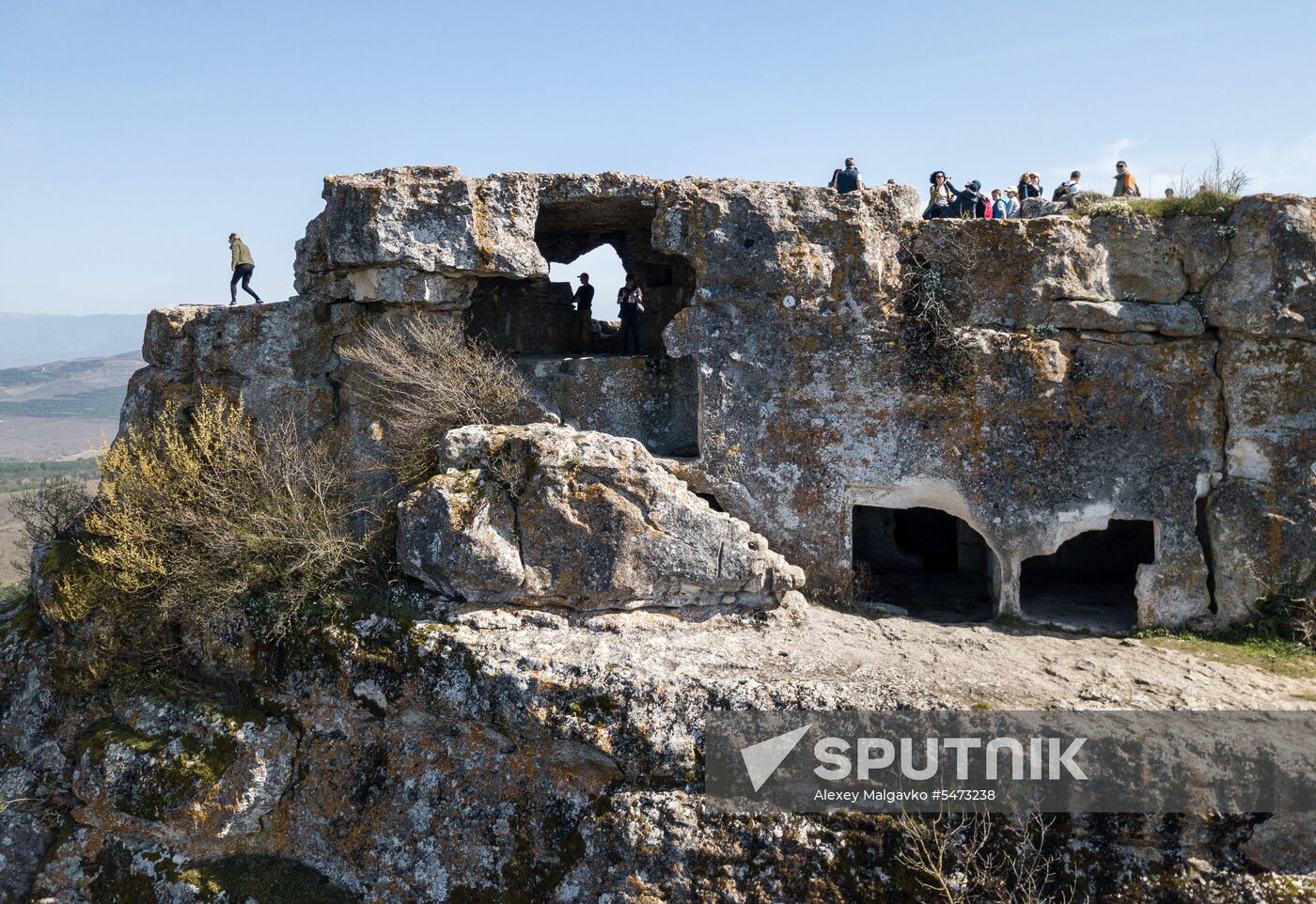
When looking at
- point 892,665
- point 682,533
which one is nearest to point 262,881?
point 682,533

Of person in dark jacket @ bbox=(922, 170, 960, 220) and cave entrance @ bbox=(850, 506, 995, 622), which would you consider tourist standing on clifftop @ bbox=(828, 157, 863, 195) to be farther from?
cave entrance @ bbox=(850, 506, 995, 622)

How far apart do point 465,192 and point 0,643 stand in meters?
7.30

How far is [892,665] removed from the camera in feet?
25.8

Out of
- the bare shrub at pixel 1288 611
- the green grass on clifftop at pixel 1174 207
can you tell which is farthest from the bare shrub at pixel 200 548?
the bare shrub at pixel 1288 611

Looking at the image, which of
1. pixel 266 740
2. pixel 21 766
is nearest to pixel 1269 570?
pixel 266 740

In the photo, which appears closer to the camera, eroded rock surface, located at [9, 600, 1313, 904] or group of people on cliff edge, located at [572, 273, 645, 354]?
eroded rock surface, located at [9, 600, 1313, 904]

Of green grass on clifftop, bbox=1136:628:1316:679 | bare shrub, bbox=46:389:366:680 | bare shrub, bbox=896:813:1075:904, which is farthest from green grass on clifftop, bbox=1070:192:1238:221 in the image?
bare shrub, bbox=46:389:366:680

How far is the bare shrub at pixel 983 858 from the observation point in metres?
6.40

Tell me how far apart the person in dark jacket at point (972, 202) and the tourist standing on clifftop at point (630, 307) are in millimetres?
3982

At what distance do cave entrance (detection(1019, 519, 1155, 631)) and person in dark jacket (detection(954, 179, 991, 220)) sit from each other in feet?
12.7

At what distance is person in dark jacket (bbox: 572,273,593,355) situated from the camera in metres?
12.1

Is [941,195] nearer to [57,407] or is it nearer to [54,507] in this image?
[54,507]

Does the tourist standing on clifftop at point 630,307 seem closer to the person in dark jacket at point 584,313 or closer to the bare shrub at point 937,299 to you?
the person in dark jacket at point 584,313

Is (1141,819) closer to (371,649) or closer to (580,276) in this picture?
(371,649)
